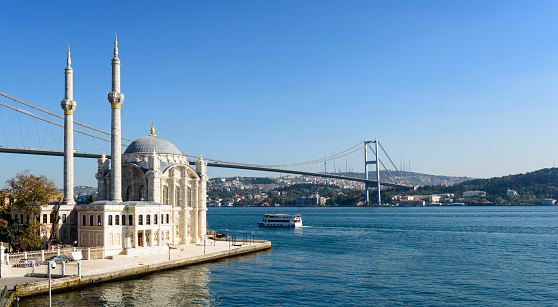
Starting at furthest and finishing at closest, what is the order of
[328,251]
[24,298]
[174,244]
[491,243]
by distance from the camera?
[491,243], [328,251], [174,244], [24,298]

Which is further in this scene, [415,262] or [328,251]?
[328,251]

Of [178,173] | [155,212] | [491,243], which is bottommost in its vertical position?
[491,243]

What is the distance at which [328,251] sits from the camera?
49.0 metres

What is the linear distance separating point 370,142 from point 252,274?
150m

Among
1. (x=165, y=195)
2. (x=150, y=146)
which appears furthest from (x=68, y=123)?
(x=165, y=195)

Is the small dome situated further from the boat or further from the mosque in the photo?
the boat

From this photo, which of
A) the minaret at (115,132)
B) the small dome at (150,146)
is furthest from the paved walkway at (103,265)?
the small dome at (150,146)

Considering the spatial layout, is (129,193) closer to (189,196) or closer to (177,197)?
(177,197)

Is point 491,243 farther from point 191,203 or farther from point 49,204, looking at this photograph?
point 49,204

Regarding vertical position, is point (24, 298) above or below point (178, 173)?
below

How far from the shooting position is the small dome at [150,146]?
46394mm

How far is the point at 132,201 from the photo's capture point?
139 ft

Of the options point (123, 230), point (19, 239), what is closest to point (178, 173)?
point (123, 230)

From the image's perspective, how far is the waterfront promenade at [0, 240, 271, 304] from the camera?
90.7 ft
